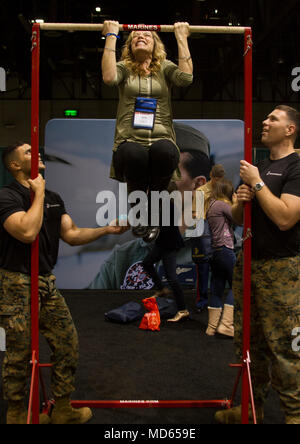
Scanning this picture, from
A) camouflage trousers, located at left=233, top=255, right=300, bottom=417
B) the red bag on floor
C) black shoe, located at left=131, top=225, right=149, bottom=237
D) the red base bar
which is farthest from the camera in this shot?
the red bag on floor

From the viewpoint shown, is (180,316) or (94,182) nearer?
(180,316)

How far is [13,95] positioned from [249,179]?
1165 cm

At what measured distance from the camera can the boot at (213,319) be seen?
4.33m

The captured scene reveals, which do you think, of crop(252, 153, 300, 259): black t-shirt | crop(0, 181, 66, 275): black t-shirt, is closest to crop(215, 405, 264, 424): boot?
crop(252, 153, 300, 259): black t-shirt

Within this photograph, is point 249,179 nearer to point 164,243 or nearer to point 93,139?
point 164,243

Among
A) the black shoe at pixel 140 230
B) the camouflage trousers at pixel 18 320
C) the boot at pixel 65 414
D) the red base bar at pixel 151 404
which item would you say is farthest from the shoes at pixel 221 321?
the camouflage trousers at pixel 18 320

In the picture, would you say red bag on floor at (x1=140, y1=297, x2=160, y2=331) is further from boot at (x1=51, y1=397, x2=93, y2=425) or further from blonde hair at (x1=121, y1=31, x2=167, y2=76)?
blonde hair at (x1=121, y1=31, x2=167, y2=76)

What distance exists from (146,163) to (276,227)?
0.84 meters

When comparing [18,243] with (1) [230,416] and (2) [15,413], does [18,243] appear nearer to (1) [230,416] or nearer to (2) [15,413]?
(2) [15,413]

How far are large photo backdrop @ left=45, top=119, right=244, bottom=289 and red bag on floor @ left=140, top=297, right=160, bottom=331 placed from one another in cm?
156

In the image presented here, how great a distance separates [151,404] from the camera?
2760mm

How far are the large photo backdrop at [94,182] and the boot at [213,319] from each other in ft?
5.93

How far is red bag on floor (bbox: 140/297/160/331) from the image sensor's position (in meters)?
4.62

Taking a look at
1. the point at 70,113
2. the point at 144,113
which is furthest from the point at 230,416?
the point at 70,113
